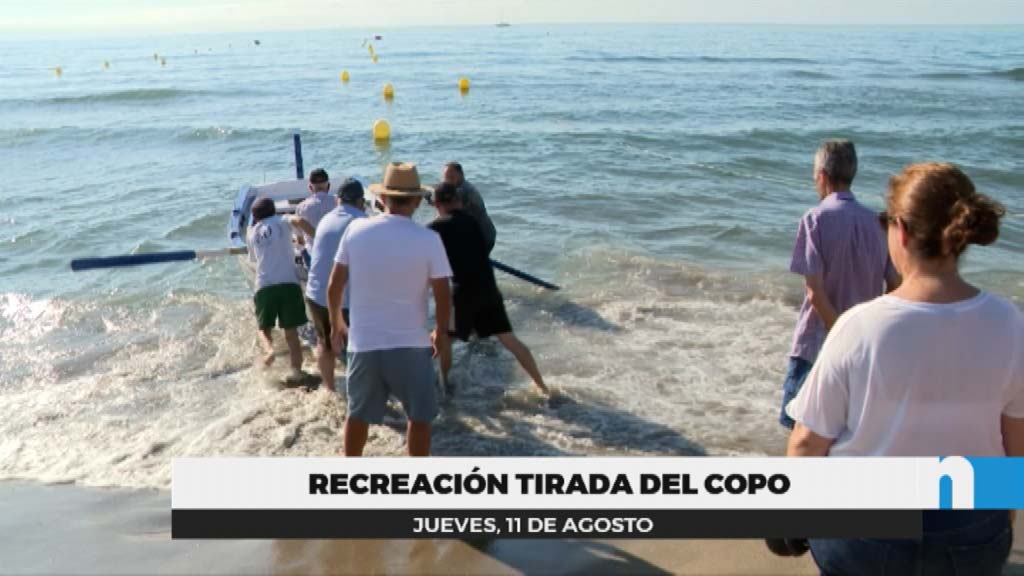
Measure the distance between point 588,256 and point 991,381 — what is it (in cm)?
900

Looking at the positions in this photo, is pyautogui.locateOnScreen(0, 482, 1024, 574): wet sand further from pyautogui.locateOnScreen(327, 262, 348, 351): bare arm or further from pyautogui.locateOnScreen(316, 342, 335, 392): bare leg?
pyautogui.locateOnScreen(316, 342, 335, 392): bare leg

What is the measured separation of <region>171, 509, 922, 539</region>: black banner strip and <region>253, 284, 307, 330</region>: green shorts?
3.39m

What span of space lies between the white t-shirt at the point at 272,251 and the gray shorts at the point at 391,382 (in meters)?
2.65

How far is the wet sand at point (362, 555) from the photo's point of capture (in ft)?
13.5

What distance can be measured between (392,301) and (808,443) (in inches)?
95.2

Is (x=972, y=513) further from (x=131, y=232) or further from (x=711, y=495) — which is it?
(x=131, y=232)

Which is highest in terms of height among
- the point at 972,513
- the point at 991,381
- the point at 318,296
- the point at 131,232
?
the point at 991,381

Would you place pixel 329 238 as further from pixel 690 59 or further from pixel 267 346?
pixel 690 59

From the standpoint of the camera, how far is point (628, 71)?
3994 centimetres

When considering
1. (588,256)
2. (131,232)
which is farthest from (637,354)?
(131,232)

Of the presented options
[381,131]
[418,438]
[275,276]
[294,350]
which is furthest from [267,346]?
[381,131]

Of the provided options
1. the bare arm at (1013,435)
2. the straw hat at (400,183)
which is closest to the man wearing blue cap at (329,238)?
the straw hat at (400,183)

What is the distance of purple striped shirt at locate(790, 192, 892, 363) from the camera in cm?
397

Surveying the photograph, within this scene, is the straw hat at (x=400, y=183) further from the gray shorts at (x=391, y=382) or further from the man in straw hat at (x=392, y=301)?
the gray shorts at (x=391, y=382)
